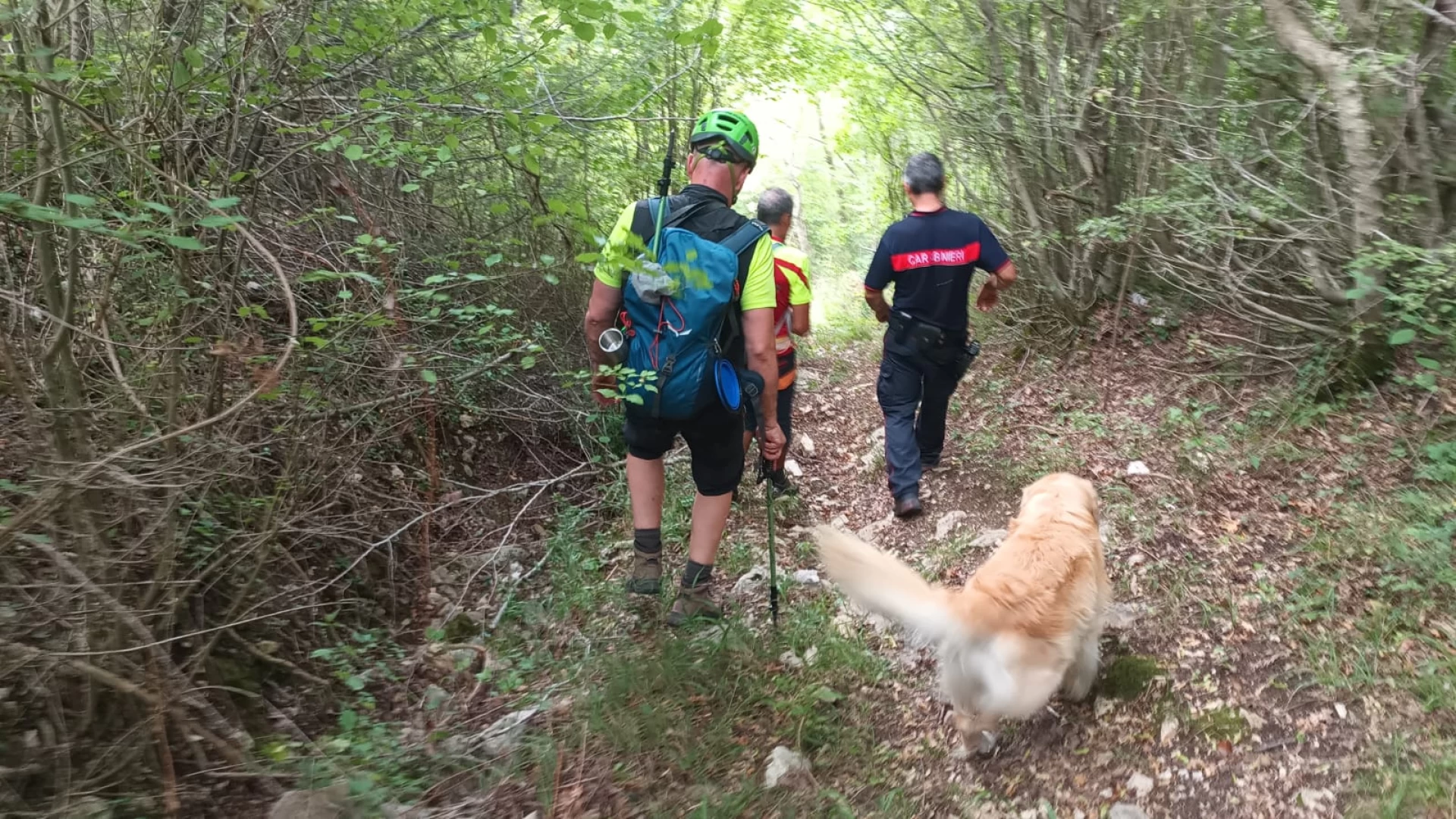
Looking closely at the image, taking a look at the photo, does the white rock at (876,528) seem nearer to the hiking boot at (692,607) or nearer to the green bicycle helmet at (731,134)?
the hiking boot at (692,607)

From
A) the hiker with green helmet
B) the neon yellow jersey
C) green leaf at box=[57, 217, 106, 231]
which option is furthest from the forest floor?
green leaf at box=[57, 217, 106, 231]

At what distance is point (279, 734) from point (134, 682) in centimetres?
61

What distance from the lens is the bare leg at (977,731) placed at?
8.85 ft

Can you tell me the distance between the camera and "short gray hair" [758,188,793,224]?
15.3 feet

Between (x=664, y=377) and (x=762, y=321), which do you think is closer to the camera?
(x=664, y=377)

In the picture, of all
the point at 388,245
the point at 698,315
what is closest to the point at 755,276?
the point at 698,315

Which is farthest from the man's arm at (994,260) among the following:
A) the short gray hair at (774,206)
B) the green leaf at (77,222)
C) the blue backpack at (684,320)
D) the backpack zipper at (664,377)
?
the green leaf at (77,222)

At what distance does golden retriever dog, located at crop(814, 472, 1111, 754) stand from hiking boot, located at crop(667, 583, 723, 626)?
97 cm

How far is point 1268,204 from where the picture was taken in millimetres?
4367

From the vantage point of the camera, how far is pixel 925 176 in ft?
13.9

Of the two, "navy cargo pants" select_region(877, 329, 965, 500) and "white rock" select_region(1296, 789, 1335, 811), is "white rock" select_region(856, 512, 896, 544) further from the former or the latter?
"white rock" select_region(1296, 789, 1335, 811)

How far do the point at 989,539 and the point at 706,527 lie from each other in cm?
173

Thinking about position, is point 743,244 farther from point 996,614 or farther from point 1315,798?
point 1315,798

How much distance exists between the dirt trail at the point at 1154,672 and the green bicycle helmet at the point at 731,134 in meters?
2.35
